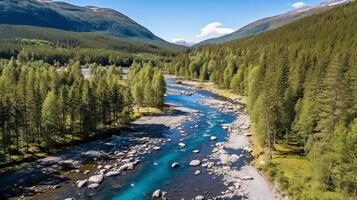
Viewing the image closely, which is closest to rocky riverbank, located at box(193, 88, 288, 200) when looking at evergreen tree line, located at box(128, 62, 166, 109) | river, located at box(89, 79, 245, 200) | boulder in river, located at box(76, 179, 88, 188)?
river, located at box(89, 79, 245, 200)

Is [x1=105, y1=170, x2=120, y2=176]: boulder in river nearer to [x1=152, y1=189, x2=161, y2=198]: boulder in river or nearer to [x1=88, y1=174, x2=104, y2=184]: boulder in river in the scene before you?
[x1=88, y1=174, x2=104, y2=184]: boulder in river

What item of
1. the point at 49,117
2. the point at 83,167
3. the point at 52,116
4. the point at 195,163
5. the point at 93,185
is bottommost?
the point at 83,167

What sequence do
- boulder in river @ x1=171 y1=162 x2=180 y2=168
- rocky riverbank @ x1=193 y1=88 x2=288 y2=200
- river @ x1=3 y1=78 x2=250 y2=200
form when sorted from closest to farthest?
rocky riverbank @ x1=193 y1=88 x2=288 y2=200, river @ x1=3 y1=78 x2=250 y2=200, boulder in river @ x1=171 y1=162 x2=180 y2=168

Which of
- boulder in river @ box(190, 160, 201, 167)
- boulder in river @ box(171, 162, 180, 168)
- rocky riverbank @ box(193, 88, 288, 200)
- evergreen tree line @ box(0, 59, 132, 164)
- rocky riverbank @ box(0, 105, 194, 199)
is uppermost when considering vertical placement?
evergreen tree line @ box(0, 59, 132, 164)

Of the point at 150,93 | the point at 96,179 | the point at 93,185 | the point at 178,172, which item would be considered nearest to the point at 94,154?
the point at 96,179

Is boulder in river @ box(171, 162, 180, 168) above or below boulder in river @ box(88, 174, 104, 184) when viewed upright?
above

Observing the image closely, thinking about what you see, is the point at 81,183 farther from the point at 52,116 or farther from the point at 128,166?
the point at 52,116

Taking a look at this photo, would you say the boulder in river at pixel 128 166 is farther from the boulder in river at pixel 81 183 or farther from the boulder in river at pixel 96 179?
the boulder in river at pixel 81 183

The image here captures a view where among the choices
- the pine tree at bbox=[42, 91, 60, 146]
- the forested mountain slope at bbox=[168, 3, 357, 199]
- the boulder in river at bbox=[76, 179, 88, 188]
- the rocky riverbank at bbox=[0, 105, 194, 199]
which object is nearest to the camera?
the forested mountain slope at bbox=[168, 3, 357, 199]
